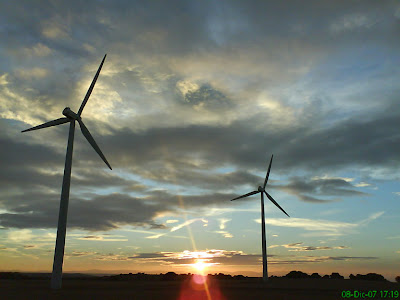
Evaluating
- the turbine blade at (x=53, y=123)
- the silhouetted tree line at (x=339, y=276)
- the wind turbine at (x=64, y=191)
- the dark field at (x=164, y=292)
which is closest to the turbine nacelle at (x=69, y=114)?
the wind turbine at (x=64, y=191)

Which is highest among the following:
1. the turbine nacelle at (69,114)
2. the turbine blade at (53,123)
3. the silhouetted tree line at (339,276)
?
the turbine nacelle at (69,114)

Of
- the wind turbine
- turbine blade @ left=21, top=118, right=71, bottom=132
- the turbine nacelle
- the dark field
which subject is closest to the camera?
the dark field

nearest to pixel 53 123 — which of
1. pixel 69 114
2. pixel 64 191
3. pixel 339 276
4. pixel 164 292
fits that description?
pixel 69 114

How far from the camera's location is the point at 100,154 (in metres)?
66.2

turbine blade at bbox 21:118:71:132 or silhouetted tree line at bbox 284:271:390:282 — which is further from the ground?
turbine blade at bbox 21:118:71:132

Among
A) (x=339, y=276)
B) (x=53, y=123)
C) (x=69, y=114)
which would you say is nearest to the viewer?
(x=69, y=114)

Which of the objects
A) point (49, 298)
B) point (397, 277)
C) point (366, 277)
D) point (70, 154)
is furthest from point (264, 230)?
point (366, 277)

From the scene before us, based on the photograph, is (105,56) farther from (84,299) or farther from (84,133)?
(84,299)

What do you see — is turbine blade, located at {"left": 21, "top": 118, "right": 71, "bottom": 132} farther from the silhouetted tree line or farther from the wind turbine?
the silhouetted tree line

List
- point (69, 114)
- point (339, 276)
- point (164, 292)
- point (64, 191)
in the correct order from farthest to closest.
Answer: point (339, 276), point (69, 114), point (164, 292), point (64, 191)

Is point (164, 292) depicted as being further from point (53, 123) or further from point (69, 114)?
point (53, 123)

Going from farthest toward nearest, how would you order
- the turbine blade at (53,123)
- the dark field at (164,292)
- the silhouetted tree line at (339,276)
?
the silhouetted tree line at (339,276), the turbine blade at (53,123), the dark field at (164,292)

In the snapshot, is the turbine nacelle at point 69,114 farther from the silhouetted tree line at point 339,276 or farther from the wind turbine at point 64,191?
the silhouetted tree line at point 339,276

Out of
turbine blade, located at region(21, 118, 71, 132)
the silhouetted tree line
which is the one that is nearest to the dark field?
turbine blade, located at region(21, 118, 71, 132)
